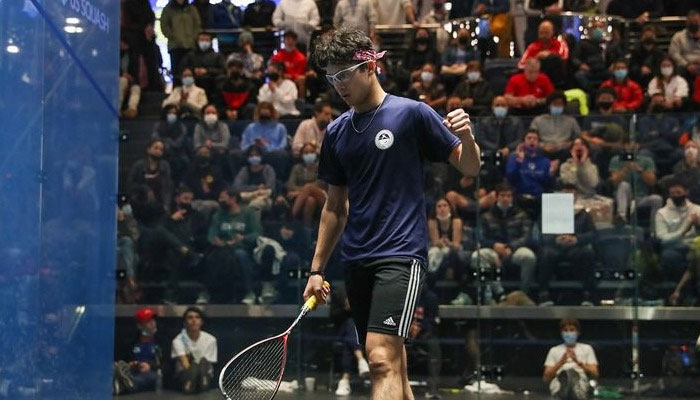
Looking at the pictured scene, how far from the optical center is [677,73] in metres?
12.0

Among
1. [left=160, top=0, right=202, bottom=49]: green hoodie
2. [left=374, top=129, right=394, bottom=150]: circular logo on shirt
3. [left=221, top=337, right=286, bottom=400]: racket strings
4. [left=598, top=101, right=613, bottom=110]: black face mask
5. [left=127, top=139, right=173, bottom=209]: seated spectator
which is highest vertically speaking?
[left=160, top=0, right=202, bottom=49]: green hoodie

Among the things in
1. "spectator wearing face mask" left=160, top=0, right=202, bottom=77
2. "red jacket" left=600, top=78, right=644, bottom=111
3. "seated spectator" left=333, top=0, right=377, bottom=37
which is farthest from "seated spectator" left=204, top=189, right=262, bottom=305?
"spectator wearing face mask" left=160, top=0, right=202, bottom=77

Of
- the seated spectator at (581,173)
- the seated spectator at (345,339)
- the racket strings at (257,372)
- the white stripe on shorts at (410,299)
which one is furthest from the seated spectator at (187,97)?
the white stripe on shorts at (410,299)

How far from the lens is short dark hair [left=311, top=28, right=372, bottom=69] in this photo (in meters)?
4.32

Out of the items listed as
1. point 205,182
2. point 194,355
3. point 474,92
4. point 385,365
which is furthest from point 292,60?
→ point 385,365

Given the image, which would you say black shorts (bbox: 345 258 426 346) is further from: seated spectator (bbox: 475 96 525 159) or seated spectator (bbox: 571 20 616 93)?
seated spectator (bbox: 571 20 616 93)

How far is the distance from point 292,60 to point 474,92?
92.4 inches

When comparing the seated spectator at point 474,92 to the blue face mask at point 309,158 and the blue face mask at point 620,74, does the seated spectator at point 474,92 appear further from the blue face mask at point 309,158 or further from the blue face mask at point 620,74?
the blue face mask at point 309,158

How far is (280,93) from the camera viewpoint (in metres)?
12.4

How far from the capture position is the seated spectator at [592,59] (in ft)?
41.3

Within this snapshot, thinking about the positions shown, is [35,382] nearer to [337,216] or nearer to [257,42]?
[337,216]

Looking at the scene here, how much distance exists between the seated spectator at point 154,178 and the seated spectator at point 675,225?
11.7 ft

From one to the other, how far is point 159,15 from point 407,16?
9.86 ft

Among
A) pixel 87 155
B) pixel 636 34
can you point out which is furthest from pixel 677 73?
pixel 87 155
